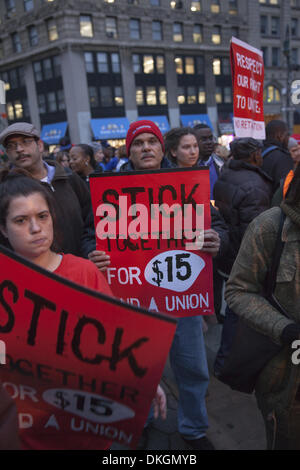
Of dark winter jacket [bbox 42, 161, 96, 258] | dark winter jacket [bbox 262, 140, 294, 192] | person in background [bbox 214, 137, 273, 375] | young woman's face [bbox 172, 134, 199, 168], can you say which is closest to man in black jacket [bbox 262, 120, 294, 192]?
dark winter jacket [bbox 262, 140, 294, 192]

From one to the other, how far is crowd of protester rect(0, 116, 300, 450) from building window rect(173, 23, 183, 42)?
28.7m

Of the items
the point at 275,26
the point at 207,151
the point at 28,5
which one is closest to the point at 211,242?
the point at 207,151

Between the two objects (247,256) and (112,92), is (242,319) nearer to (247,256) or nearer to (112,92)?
(247,256)

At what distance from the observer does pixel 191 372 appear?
8.32ft

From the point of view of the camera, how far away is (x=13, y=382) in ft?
4.12

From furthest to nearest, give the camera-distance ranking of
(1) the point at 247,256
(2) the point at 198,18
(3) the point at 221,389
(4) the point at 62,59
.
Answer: (2) the point at 198,18
(4) the point at 62,59
(3) the point at 221,389
(1) the point at 247,256

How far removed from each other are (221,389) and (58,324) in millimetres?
2597

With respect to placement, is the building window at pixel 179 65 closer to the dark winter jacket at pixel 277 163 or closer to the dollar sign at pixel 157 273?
the dark winter jacket at pixel 277 163

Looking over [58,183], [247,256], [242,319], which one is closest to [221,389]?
[242,319]

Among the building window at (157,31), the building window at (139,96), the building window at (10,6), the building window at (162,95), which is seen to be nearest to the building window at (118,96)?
the building window at (139,96)

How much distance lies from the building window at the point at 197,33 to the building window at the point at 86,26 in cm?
912

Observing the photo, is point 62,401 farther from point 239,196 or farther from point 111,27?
point 111,27
